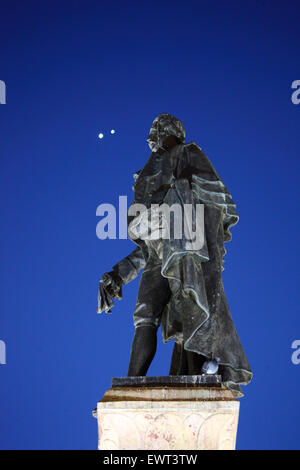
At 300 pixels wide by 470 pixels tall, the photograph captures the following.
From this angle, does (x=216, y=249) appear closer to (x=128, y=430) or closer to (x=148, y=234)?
(x=148, y=234)

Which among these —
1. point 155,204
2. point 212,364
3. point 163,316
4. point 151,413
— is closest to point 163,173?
point 155,204

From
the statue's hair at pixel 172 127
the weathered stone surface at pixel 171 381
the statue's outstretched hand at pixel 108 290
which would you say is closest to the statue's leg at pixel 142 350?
the weathered stone surface at pixel 171 381

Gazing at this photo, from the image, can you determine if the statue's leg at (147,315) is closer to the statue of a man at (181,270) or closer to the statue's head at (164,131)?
the statue of a man at (181,270)

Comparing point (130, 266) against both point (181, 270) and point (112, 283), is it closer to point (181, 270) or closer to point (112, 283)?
point (112, 283)

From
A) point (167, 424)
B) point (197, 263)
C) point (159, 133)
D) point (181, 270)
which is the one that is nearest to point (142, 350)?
point (181, 270)

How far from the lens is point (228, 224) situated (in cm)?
722

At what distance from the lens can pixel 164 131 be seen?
748cm

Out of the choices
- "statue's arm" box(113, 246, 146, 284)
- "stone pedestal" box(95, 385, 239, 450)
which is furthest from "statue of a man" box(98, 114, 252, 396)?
"stone pedestal" box(95, 385, 239, 450)

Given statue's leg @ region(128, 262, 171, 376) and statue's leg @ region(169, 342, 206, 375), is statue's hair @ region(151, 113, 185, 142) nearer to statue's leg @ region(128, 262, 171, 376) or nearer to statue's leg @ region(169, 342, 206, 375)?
statue's leg @ region(128, 262, 171, 376)

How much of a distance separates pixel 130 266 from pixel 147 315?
0.94m

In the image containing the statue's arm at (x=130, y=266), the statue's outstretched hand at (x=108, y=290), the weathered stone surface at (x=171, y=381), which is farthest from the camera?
the statue's arm at (x=130, y=266)

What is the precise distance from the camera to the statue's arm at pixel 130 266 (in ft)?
23.9
